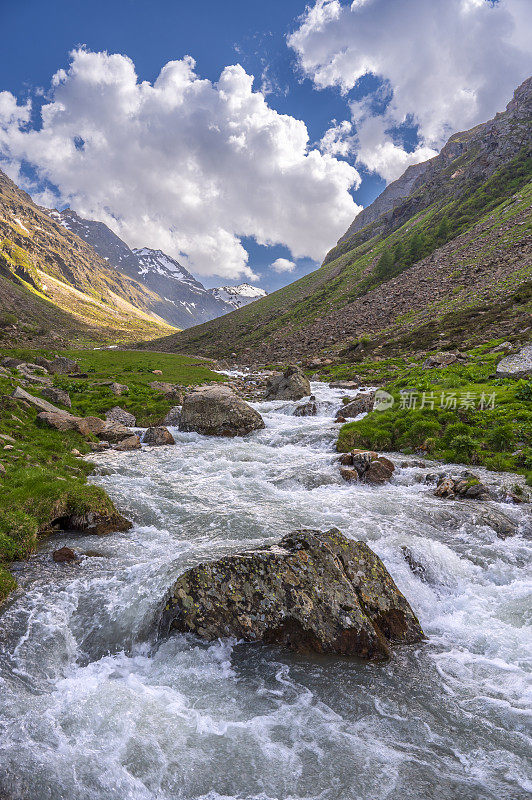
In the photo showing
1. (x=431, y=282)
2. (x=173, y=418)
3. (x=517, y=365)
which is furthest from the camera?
(x=431, y=282)

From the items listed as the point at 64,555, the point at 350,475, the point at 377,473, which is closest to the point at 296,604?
the point at 64,555

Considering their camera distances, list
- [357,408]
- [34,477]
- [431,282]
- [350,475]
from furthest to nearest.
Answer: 1. [431,282]
2. [357,408]
3. [350,475]
4. [34,477]

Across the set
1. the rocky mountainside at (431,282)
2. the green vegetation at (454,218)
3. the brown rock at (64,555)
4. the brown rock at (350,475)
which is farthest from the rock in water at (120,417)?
the green vegetation at (454,218)

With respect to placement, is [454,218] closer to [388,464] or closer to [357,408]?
[357,408]

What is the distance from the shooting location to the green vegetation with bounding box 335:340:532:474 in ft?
58.4

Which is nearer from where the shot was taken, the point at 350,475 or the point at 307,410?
the point at 350,475

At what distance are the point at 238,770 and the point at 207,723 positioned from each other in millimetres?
964

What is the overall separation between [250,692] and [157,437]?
18.4m

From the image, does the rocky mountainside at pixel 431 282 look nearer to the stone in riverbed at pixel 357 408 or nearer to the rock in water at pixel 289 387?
the rock in water at pixel 289 387

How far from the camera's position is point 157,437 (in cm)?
2375

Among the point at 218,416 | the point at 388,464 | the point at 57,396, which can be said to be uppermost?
the point at 57,396

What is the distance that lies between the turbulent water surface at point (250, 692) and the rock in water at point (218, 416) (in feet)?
45.7

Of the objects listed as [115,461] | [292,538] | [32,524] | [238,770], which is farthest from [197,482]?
[238,770]

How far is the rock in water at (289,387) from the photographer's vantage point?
36.0 meters
